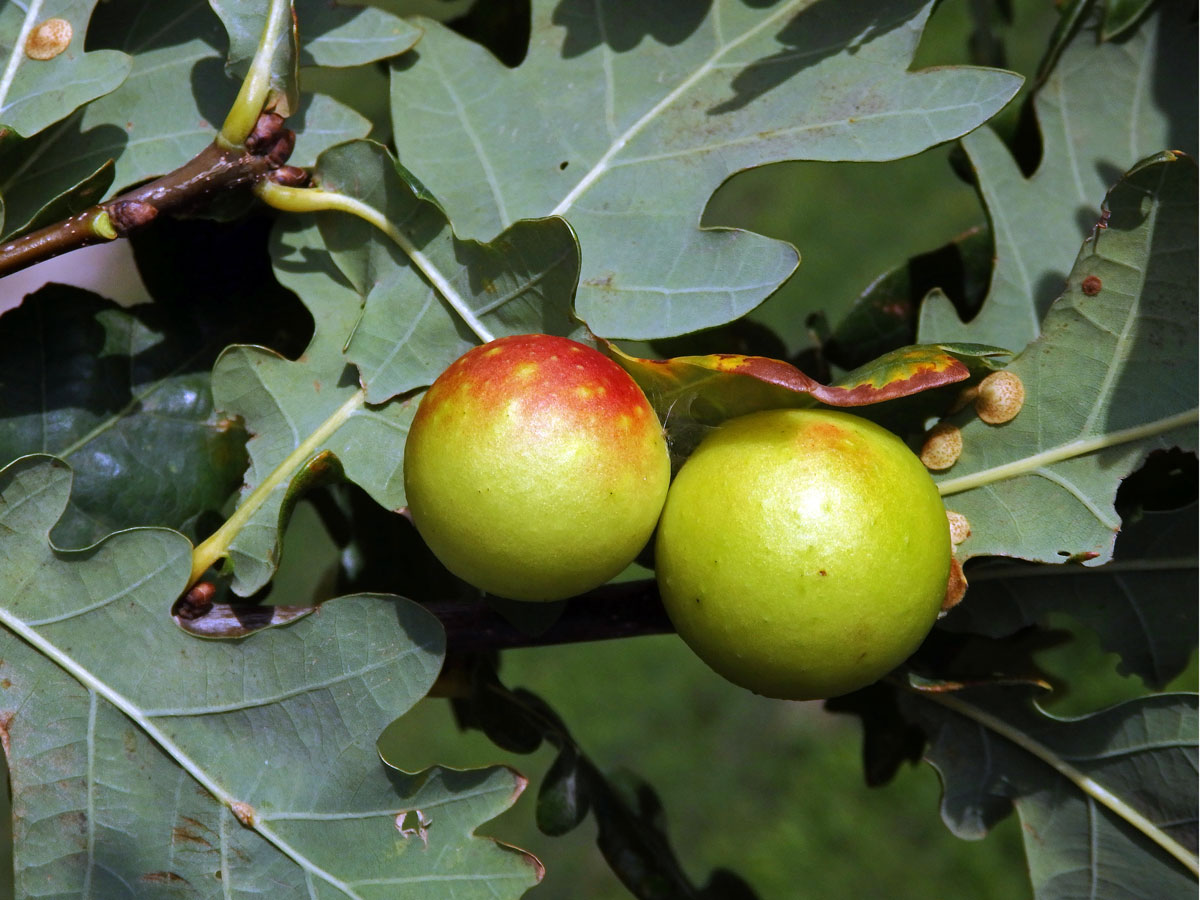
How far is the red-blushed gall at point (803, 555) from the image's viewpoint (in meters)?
1.13

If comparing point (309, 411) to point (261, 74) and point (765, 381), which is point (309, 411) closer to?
point (261, 74)

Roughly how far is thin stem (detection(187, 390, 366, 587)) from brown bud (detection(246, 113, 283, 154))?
1.16 ft

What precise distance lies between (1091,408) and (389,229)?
3.22 feet

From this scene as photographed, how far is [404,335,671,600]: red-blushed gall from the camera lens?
1121 mm

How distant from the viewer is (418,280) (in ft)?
4.65

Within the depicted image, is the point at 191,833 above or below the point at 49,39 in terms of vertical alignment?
below

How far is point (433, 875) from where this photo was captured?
128 cm

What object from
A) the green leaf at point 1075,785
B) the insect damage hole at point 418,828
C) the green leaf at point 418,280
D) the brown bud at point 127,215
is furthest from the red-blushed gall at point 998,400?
the brown bud at point 127,215

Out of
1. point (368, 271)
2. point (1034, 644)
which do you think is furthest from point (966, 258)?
point (368, 271)

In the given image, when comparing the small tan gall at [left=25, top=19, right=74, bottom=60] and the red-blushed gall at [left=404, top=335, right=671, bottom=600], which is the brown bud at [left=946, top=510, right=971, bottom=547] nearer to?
the red-blushed gall at [left=404, top=335, right=671, bottom=600]

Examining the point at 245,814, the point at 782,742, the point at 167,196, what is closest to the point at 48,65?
the point at 167,196

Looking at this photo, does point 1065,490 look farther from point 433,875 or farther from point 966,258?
point 433,875

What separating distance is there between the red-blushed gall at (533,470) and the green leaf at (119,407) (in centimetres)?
56

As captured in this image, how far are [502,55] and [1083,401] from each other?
3.54 feet
